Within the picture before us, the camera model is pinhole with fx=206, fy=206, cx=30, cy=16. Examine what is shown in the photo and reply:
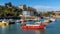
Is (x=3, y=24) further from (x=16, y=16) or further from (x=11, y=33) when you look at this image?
(x=16, y=16)

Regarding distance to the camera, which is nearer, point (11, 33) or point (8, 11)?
point (11, 33)

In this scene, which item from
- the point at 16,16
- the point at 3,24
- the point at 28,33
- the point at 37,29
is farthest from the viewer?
the point at 16,16

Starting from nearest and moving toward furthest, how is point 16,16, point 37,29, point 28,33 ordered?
1. point 28,33
2. point 37,29
3. point 16,16

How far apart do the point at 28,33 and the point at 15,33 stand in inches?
98.6

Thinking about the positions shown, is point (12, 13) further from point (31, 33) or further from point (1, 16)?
point (31, 33)

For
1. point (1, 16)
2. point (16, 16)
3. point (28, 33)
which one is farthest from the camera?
point (16, 16)

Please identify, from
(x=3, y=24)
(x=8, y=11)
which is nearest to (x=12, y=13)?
(x=8, y=11)

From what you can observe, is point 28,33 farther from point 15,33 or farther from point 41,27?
point 41,27

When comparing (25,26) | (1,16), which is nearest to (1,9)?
(1,16)

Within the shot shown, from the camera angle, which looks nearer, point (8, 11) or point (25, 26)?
point (25, 26)

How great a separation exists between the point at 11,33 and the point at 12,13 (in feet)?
211

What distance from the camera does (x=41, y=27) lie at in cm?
4400

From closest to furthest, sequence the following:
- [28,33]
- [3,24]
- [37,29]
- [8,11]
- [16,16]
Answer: [28,33], [37,29], [3,24], [8,11], [16,16]

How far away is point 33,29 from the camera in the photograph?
4400cm
